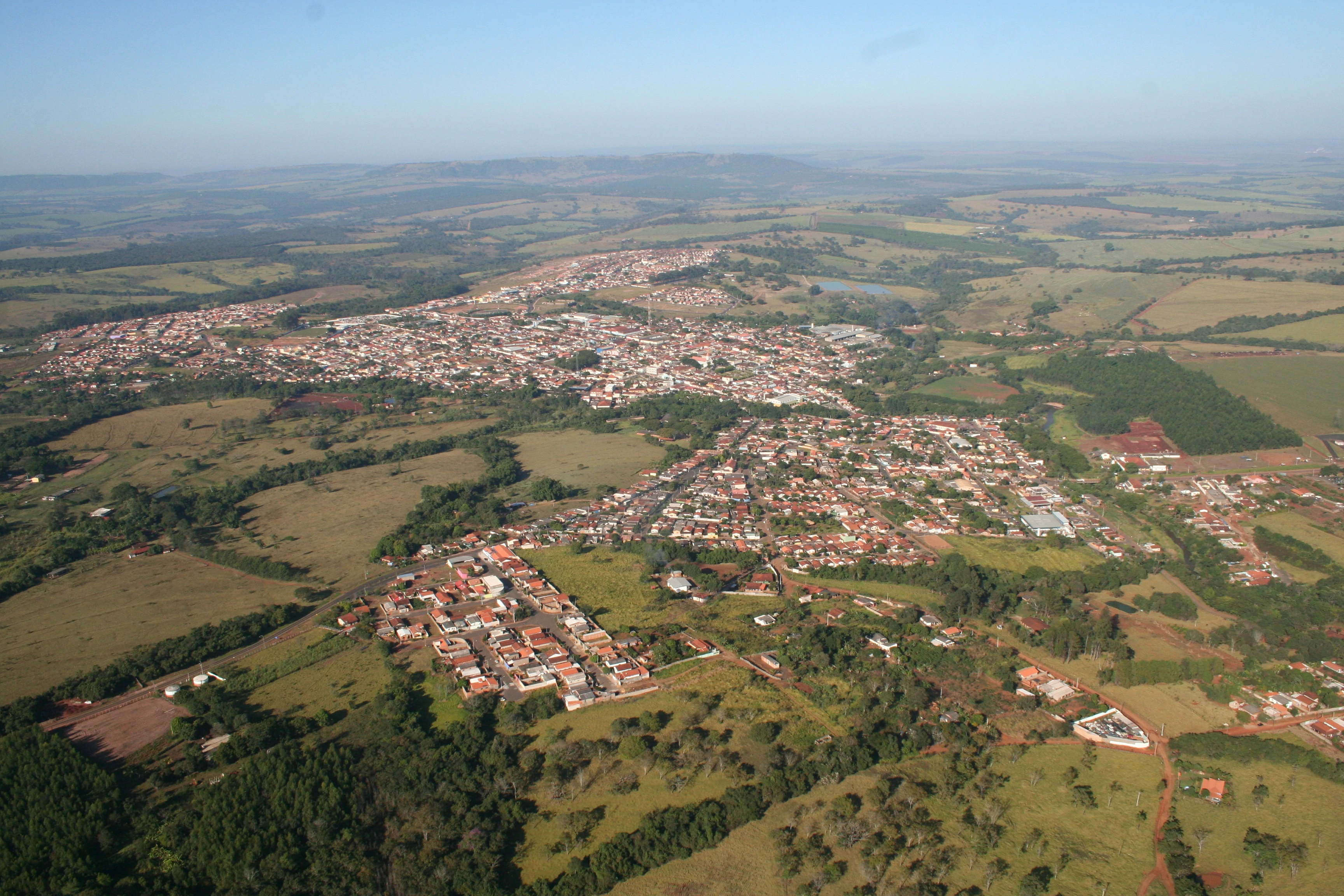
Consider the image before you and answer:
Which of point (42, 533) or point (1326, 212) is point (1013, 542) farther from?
point (1326, 212)

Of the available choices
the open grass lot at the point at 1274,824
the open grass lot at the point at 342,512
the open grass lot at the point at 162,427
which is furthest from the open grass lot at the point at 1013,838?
the open grass lot at the point at 162,427

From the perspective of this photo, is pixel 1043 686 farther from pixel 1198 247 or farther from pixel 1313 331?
pixel 1198 247

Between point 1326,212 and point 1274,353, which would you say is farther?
point 1326,212

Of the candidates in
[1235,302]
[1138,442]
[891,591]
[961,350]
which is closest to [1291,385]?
[1138,442]

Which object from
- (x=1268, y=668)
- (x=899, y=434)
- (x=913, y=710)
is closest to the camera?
(x=913, y=710)

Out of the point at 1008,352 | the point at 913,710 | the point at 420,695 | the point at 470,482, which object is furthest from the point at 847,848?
the point at 1008,352

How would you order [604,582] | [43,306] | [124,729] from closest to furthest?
[124,729]
[604,582]
[43,306]

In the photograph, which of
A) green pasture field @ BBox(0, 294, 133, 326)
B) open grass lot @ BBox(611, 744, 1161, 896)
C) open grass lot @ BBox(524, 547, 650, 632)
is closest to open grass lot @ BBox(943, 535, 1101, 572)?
open grass lot @ BBox(611, 744, 1161, 896)

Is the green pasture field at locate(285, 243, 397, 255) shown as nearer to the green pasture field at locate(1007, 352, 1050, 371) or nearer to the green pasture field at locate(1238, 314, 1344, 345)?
the green pasture field at locate(1007, 352, 1050, 371)
